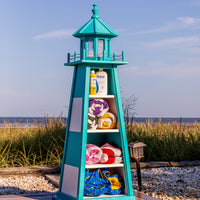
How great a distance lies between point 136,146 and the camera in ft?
23.0

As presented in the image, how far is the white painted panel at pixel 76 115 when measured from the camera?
522cm

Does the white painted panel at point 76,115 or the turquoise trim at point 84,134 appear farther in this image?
the white painted panel at point 76,115

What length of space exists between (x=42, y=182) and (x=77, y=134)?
2.96m

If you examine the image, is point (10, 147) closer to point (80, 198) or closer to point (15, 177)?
point (15, 177)

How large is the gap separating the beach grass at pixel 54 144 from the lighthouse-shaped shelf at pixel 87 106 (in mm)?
3509

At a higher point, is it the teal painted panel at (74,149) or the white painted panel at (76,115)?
the white painted panel at (76,115)

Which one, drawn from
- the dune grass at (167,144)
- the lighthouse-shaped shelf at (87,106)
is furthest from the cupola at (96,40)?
the dune grass at (167,144)

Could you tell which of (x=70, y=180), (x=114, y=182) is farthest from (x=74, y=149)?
(x=114, y=182)

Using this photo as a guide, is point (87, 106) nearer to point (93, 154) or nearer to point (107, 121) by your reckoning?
point (107, 121)

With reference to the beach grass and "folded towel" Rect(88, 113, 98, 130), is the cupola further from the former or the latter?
the beach grass

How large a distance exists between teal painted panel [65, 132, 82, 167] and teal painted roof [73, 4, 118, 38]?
133 centimetres

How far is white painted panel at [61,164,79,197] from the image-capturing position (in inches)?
204

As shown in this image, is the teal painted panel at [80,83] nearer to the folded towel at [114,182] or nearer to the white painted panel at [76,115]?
the white painted panel at [76,115]

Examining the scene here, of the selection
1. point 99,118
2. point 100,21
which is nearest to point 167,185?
point 99,118
